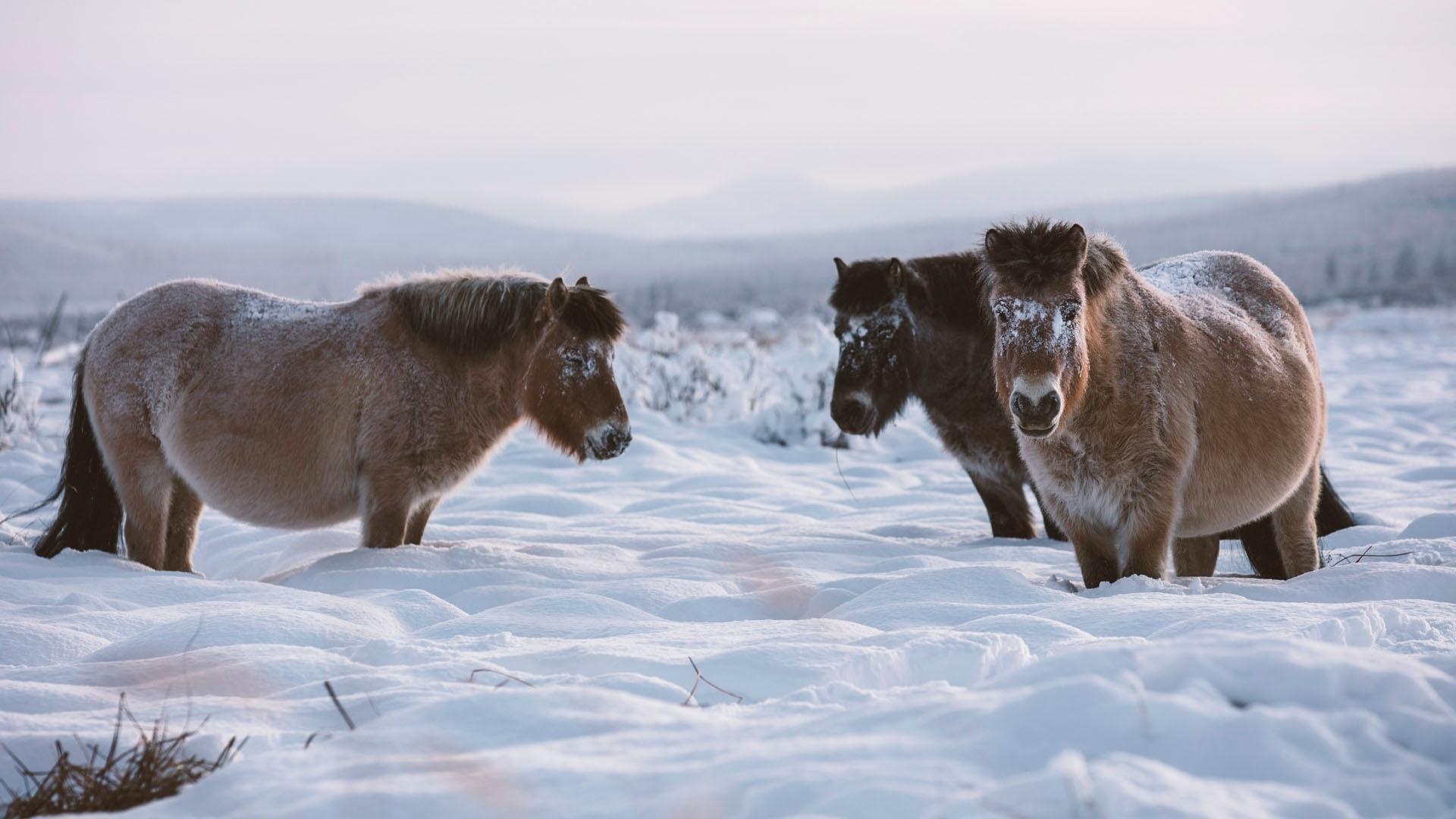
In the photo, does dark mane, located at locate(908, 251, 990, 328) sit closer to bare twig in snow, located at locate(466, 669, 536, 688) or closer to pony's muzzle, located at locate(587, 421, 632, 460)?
pony's muzzle, located at locate(587, 421, 632, 460)

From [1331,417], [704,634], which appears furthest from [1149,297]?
[1331,417]

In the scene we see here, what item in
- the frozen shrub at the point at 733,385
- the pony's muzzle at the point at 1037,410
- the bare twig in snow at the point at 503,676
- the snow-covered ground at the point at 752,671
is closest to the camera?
the snow-covered ground at the point at 752,671

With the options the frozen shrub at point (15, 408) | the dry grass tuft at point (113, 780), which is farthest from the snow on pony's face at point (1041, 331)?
the frozen shrub at point (15, 408)

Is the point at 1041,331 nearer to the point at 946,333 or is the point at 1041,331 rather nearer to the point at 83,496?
the point at 946,333

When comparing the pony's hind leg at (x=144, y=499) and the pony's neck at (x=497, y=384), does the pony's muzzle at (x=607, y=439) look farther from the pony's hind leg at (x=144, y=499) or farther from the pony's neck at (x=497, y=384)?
the pony's hind leg at (x=144, y=499)

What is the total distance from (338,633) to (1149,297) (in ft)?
11.6

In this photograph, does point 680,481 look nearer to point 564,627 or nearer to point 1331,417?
point 564,627

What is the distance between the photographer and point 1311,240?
64312 mm

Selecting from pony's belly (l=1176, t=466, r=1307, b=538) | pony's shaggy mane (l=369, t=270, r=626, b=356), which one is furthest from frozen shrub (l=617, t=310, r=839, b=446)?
pony's belly (l=1176, t=466, r=1307, b=538)

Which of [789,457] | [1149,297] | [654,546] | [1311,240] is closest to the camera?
[1149,297]

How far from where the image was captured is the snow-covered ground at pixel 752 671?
7.11 feet

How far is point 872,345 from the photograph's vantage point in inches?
260

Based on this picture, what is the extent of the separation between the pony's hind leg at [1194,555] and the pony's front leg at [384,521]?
3883mm

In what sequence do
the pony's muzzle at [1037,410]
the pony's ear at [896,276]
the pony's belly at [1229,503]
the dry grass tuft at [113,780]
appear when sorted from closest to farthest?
the dry grass tuft at [113,780]
the pony's muzzle at [1037,410]
the pony's belly at [1229,503]
the pony's ear at [896,276]
